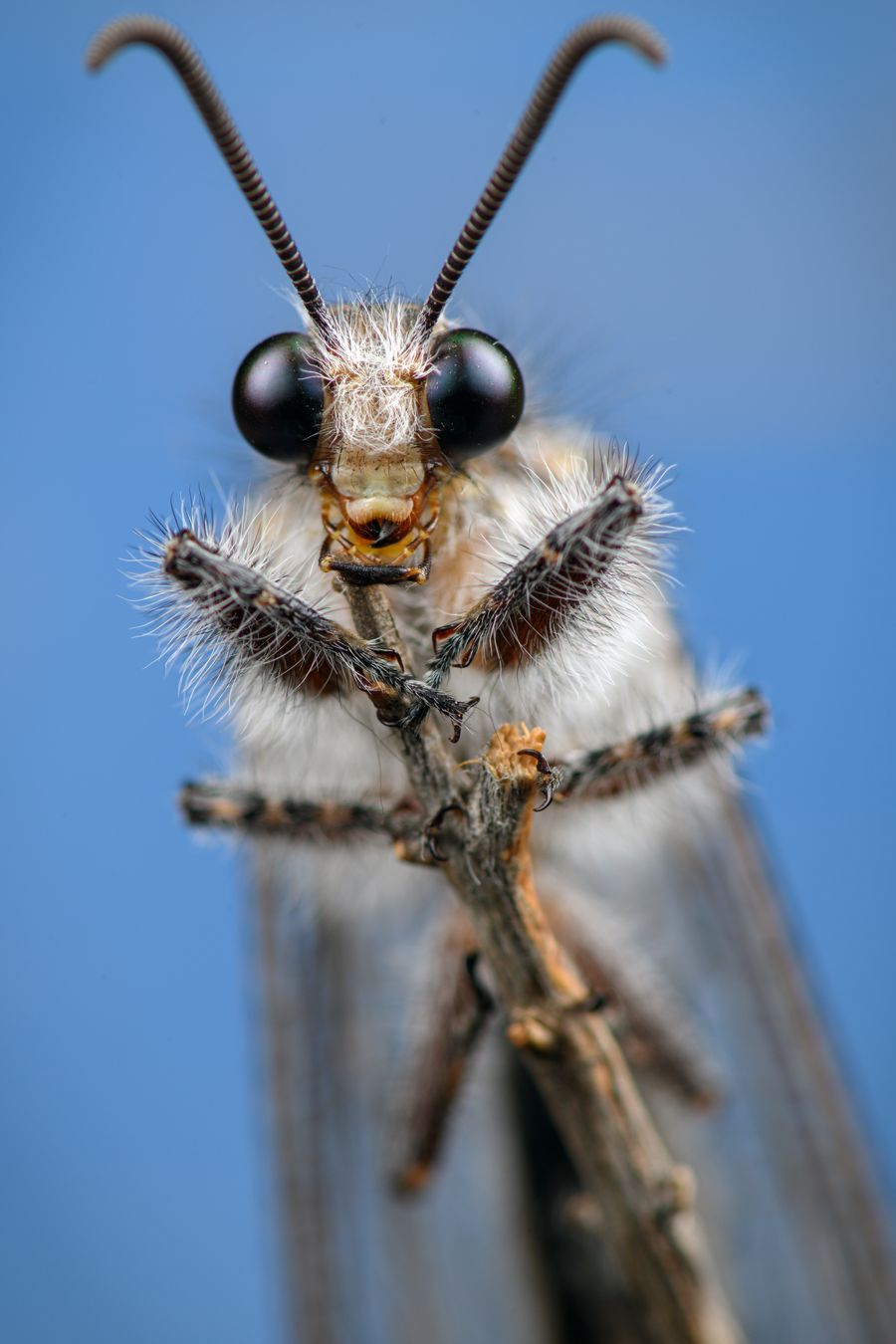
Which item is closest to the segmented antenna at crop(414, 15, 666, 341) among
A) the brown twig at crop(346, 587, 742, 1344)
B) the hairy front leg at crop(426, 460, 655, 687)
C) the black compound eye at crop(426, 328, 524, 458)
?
the black compound eye at crop(426, 328, 524, 458)

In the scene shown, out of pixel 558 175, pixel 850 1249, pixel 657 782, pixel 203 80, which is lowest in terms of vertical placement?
pixel 850 1249

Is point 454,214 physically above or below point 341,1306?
above

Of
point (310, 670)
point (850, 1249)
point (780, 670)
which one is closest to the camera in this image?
point (310, 670)

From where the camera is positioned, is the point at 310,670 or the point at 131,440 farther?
the point at 131,440

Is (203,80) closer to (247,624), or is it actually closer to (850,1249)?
(247,624)

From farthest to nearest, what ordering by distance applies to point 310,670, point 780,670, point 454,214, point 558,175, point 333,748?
point 780,670 → point 558,175 → point 454,214 → point 333,748 → point 310,670

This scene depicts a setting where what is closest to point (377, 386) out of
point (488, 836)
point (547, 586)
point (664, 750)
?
point (547, 586)

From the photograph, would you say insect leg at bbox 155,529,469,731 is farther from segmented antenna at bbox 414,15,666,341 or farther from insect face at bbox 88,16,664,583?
segmented antenna at bbox 414,15,666,341

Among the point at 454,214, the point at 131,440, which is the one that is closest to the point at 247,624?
the point at 454,214

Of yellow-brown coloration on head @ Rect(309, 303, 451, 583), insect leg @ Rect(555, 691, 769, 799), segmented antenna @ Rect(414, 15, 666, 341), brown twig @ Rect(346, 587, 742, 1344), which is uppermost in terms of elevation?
segmented antenna @ Rect(414, 15, 666, 341)
